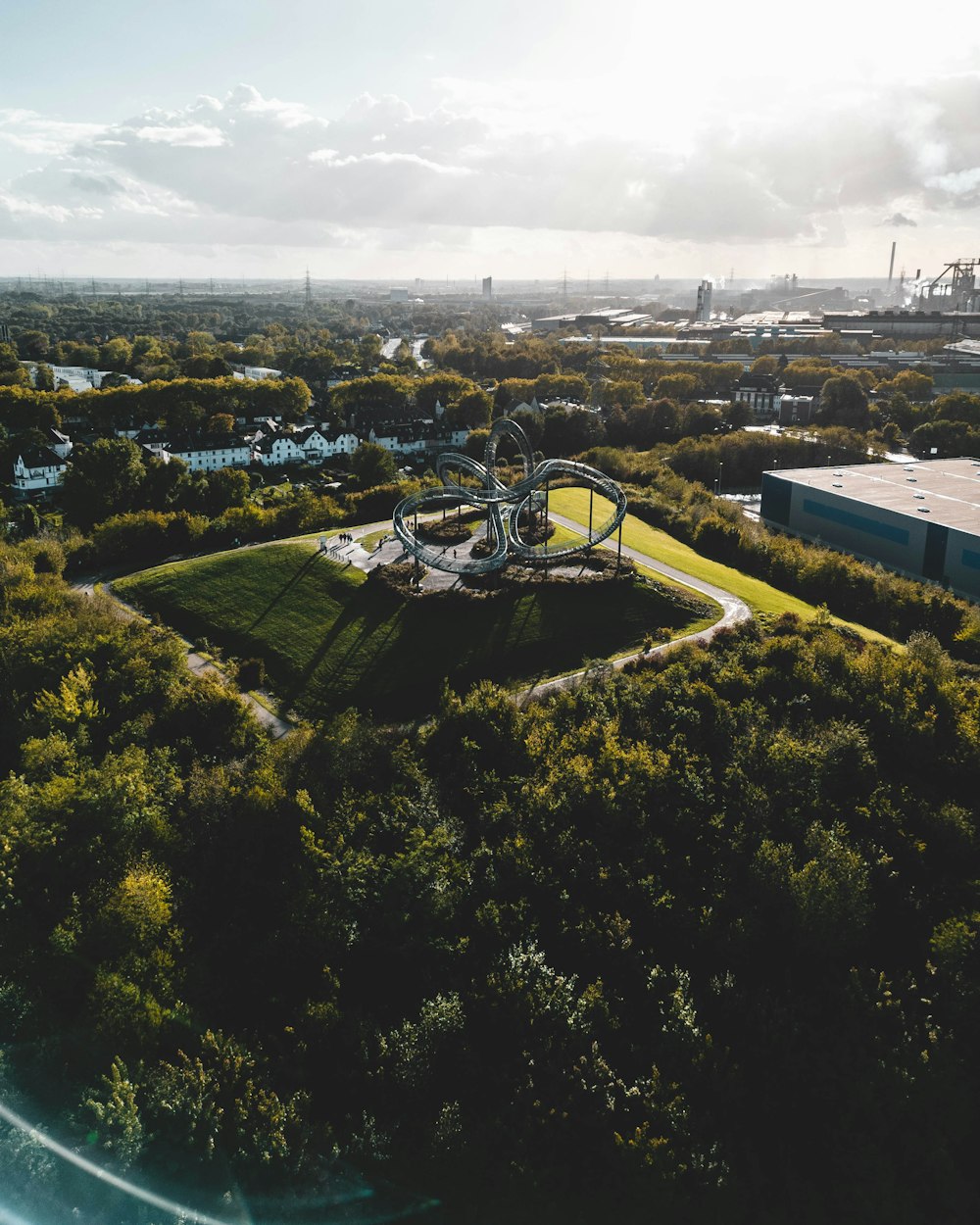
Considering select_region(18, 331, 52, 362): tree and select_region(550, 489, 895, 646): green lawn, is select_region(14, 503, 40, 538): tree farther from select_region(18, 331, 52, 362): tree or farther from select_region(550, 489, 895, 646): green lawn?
select_region(18, 331, 52, 362): tree

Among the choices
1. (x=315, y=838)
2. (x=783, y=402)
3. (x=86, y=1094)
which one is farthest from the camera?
(x=783, y=402)

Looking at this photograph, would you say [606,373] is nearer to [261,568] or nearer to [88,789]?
[261,568]

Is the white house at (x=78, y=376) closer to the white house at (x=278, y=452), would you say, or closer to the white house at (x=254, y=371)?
the white house at (x=254, y=371)

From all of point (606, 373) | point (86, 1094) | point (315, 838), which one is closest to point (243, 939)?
point (315, 838)

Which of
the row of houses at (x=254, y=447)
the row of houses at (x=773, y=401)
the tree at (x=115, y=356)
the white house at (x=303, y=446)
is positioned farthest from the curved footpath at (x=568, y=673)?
the tree at (x=115, y=356)

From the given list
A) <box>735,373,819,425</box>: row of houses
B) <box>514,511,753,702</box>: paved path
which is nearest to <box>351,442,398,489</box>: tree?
<box>514,511,753,702</box>: paved path
